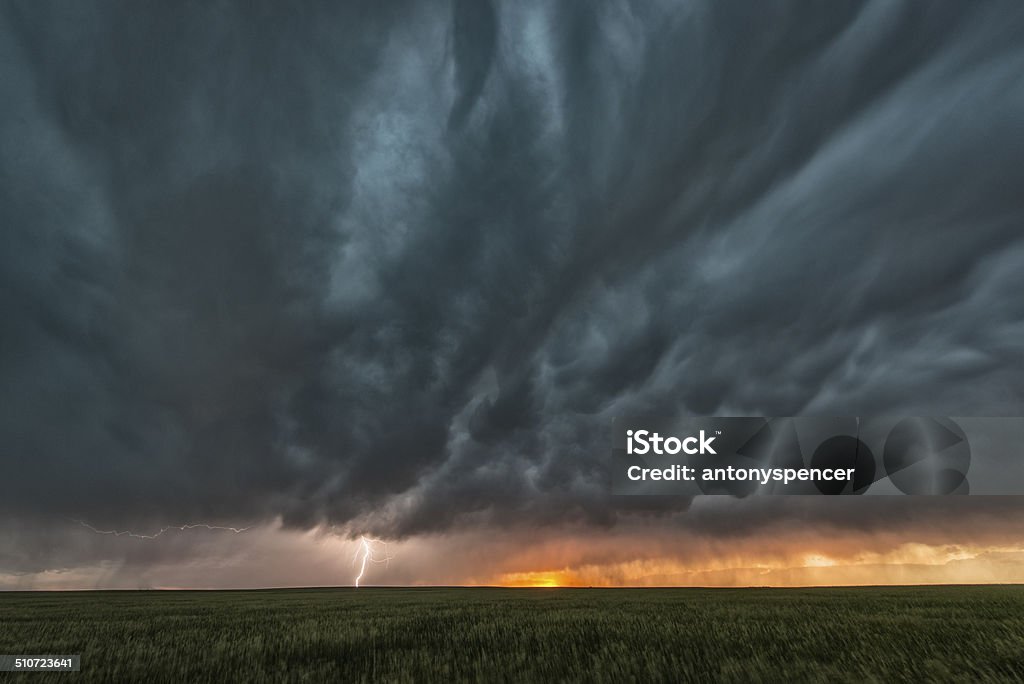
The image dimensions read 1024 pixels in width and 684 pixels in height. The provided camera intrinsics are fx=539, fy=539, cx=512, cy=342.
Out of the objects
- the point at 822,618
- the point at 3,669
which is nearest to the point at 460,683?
the point at 3,669

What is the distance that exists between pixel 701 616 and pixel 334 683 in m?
17.9

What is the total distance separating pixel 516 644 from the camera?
648 inches

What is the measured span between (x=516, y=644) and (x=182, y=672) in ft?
29.7

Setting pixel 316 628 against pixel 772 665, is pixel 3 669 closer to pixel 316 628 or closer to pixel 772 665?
pixel 316 628

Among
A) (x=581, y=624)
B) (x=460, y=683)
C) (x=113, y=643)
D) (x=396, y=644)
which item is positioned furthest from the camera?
(x=581, y=624)

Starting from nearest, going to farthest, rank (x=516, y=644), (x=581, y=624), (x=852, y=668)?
(x=852, y=668)
(x=516, y=644)
(x=581, y=624)

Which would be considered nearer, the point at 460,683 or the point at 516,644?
the point at 460,683

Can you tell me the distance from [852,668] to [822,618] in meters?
12.1

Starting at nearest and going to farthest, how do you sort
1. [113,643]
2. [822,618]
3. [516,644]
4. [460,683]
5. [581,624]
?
[460,683], [516,644], [113,643], [581,624], [822,618]

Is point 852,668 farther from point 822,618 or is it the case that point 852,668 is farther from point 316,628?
point 316,628

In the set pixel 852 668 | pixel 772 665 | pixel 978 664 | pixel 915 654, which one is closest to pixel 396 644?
pixel 772 665

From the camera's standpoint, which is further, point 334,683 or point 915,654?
point 915,654

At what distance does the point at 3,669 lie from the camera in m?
Answer: 13.7

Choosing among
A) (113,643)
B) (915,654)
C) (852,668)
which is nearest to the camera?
(852,668)
